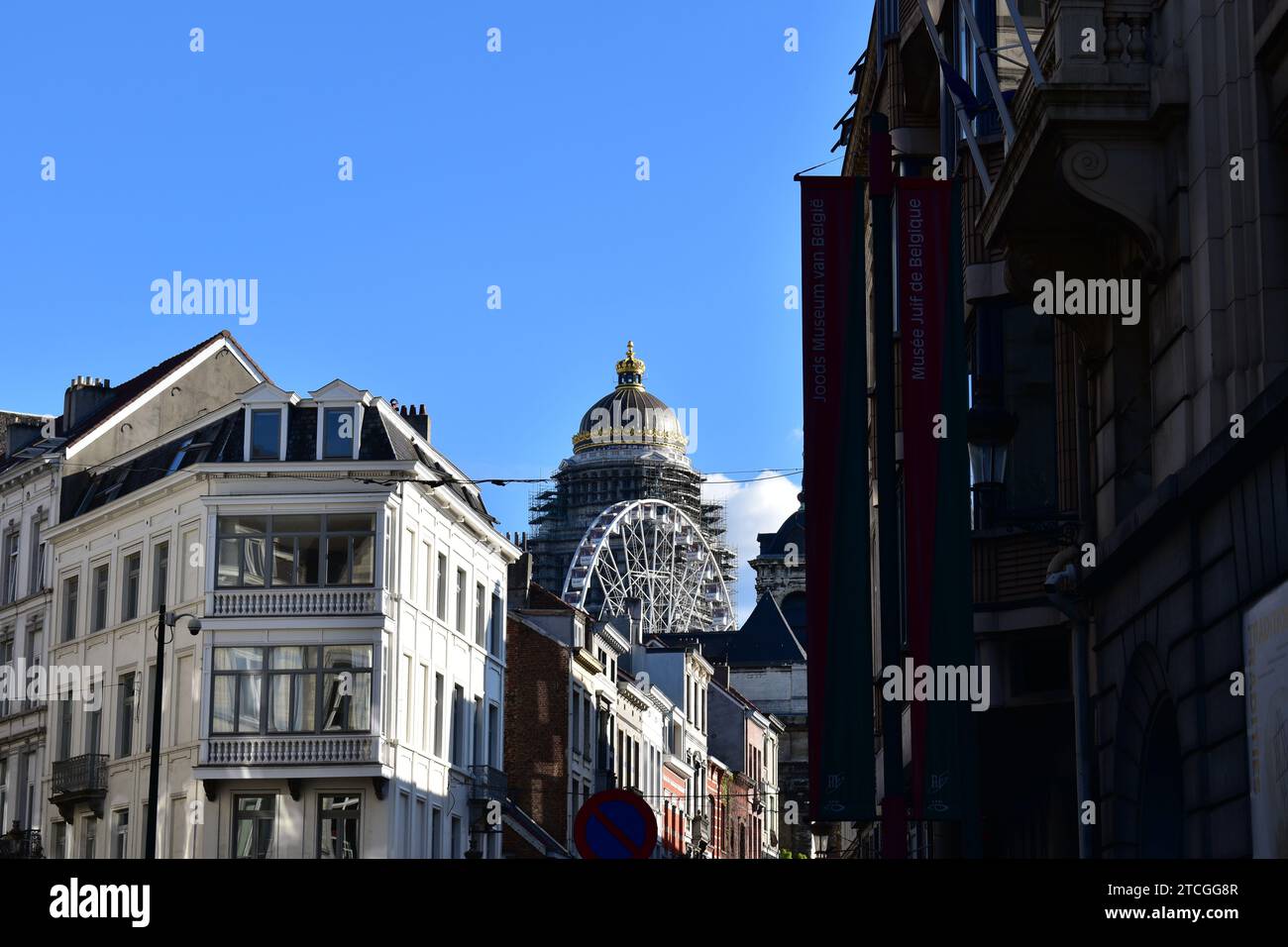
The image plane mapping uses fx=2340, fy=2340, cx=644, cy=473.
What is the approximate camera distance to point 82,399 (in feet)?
263

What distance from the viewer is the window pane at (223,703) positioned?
63.6 metres

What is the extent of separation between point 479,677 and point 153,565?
443 inches

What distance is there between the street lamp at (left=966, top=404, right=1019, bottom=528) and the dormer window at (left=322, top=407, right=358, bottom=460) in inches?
1810

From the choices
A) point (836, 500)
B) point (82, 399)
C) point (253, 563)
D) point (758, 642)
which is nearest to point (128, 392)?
point (82, 399)

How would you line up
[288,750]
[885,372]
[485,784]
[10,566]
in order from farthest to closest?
[10,566], [485,784], [288,750], [885,372]

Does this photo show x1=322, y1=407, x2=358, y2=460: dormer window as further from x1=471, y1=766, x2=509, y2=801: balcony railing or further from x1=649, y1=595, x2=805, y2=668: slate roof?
x1=649, y1=595, x2=805, y2=668: slate roof

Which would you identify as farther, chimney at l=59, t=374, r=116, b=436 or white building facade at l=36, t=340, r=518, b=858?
chimney at l=59, t=374, r=116, b=436

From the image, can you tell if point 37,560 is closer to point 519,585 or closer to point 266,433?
point 266,433

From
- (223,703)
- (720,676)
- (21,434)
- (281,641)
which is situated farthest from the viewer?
(720,676)

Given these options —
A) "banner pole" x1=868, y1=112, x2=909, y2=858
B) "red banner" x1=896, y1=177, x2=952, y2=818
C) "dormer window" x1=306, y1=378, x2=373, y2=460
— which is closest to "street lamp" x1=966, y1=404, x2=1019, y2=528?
"banner pole" x1=868, y1=112, x2=909, y2=858

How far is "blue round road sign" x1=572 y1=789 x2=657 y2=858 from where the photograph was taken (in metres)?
17.0

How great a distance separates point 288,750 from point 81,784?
24.9 feet

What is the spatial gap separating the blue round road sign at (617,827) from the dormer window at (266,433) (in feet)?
173

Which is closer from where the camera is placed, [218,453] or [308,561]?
[308,561]
